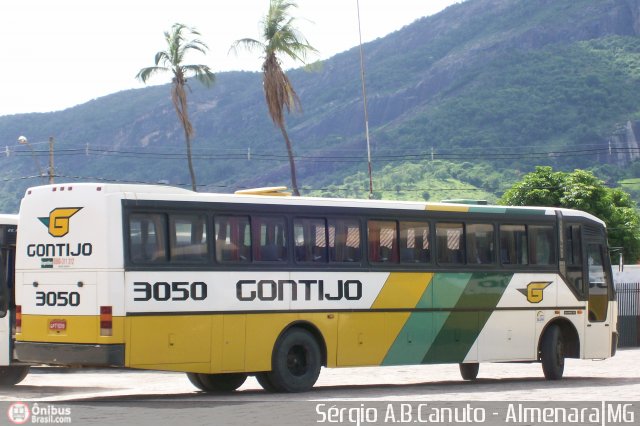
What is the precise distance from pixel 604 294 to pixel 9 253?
11.4 metres

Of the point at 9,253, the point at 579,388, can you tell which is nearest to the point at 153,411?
the point at 9,253

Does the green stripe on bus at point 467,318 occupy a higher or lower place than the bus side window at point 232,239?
lower

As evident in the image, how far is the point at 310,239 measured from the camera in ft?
66.4

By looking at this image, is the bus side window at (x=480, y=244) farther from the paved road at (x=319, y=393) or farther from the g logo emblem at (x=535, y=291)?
the paved road at (x=319, y=393)

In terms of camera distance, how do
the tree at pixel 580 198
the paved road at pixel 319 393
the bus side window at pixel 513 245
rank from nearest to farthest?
the paved road at pixel 319 393, the bus side window at pixel 513 245, the tree at pixel 580 198

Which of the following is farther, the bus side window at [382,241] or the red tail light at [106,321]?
the bus side window at [382,241]

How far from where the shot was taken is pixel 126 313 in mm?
17594

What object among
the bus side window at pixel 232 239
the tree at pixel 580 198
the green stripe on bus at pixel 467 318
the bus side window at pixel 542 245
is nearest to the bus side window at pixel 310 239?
the bus side window at pixel 232 239

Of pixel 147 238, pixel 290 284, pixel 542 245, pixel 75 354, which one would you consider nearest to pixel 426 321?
pixel 290 284

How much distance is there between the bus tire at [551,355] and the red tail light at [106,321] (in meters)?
9.48

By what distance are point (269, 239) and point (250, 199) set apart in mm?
699

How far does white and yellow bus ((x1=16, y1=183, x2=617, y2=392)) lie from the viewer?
17.8 meters

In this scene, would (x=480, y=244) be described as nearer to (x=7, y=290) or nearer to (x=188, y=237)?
(x=188, y=237)

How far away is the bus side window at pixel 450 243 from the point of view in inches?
872
